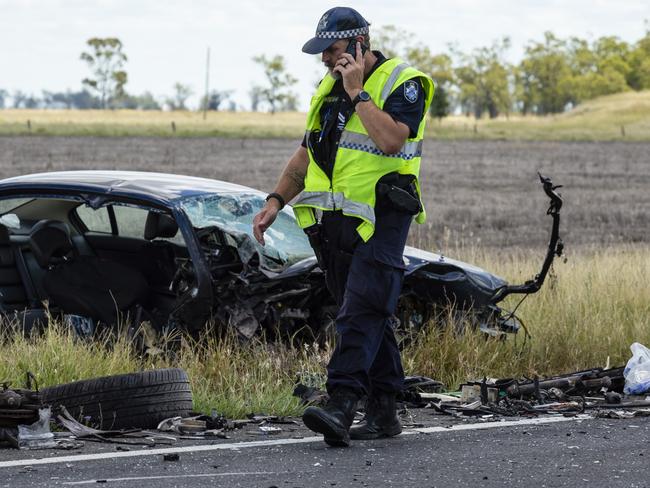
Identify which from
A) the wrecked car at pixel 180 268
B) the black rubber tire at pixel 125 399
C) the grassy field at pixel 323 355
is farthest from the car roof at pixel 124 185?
the black rubber tire at pixel 125 399

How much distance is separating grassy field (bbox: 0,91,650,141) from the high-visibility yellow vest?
6050 centimetres

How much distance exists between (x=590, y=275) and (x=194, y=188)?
4400 millimetres

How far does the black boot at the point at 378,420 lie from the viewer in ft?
20.1

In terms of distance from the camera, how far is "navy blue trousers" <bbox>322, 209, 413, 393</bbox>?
5.88 m

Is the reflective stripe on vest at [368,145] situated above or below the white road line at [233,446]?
above

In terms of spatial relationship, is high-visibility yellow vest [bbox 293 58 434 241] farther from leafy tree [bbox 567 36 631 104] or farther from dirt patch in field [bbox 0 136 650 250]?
leafy tree [bbox 567 36 631 104]

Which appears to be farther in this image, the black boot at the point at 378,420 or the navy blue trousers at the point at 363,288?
the black boot at the point at 378,420

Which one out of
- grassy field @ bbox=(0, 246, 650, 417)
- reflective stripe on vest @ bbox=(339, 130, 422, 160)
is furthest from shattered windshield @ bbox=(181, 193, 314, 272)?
reflective stripe on vest @ bbox=(339, 130, 422, 160)

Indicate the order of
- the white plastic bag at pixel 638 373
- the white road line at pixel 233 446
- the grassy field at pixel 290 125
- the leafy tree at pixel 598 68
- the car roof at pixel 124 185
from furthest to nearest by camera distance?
1. the leafy tree at pixel 598 68
2. the grassy field at pixel 290 125
3. the car roof at pixel 124 185
4. the white plastic bag at pixel 638 373
5. the white road line at pixel 233 446

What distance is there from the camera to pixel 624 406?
23.0 feet

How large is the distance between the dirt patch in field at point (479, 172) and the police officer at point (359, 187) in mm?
7313

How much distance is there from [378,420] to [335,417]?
438mm

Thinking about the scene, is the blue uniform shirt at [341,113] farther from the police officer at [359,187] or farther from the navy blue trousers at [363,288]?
the navy blue trousers at [363,288]

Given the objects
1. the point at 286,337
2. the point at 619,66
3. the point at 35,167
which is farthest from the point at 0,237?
the point at 619,66
